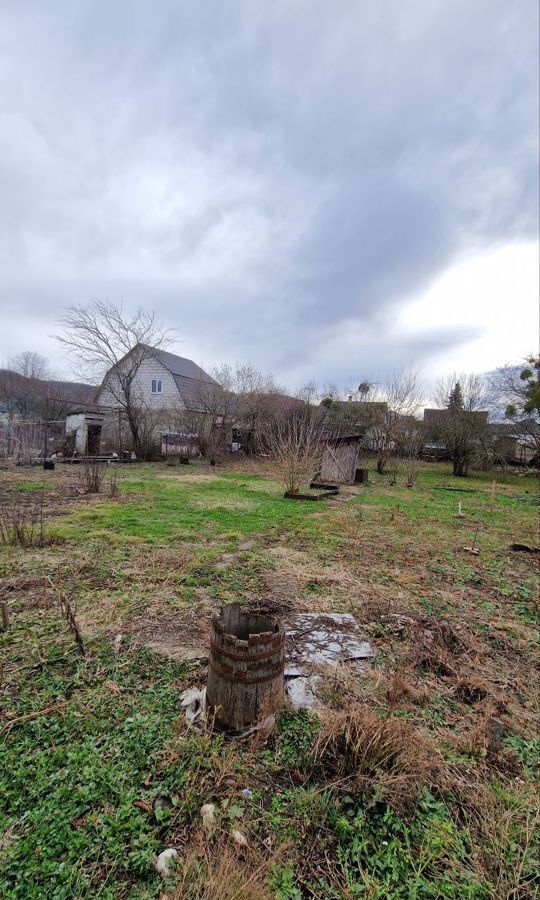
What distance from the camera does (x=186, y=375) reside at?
23.6 meters

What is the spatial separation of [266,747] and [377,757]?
54 cm

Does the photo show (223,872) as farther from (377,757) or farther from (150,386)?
(150,386)

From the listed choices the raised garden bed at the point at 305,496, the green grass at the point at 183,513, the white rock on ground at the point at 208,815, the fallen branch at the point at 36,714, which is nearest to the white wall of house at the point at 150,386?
the green grass at the point at 183,513

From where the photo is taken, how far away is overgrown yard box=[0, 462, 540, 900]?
1.35 meters

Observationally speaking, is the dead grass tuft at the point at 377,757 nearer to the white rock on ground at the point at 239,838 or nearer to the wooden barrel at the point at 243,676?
the wooden barrel at the point at 243,676

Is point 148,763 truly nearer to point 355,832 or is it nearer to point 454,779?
point 355,832

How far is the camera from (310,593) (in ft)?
12.5

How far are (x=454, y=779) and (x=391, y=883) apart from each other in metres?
0.61

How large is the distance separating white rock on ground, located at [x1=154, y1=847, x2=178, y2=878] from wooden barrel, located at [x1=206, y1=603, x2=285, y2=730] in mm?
562

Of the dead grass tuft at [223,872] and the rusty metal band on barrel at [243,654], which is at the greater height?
the rusty metal band on barrel at [243,654]

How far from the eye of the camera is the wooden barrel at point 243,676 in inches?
73.7

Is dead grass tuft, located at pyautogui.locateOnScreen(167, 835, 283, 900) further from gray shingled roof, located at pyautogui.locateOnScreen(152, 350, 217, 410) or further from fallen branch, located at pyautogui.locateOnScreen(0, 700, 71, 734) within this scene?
gray shingled roof, located at pyautogui.locateOnScreen(152, 350, 217, 410)

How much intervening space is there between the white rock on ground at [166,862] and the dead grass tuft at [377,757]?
70 centimetres

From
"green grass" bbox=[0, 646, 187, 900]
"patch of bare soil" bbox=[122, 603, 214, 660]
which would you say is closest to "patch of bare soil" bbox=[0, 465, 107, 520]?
"patch of bare soil" bbox=[122, 603, 214, 660]
